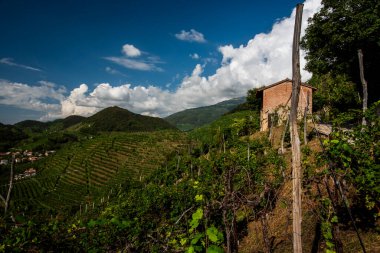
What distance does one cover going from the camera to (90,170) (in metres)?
71.0

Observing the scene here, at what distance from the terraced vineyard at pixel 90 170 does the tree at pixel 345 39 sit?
51.0 metres

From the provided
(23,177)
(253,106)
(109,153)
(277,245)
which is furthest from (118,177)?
(277,245)

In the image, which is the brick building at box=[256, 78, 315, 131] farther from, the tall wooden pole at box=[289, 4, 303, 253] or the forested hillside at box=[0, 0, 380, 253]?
the tall wooden pole at box=[289, 4, 303, 253]

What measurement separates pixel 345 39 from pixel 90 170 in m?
71.8

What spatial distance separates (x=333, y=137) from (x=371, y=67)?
18.4 m

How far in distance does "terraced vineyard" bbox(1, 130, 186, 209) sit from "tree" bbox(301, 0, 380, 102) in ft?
167

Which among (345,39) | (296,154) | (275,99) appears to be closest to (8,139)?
(275,99)

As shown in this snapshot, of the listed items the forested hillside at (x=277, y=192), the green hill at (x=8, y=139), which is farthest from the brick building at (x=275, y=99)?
the green hill at (x=8, y=139)

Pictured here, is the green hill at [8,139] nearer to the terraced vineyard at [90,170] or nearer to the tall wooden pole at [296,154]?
the terraced vineyard at [90,170]

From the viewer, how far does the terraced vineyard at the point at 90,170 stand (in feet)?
193

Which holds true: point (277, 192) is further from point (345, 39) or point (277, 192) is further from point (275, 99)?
point (275, 99)

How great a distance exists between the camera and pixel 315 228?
6.52m

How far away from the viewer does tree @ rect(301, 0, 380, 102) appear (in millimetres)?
15305

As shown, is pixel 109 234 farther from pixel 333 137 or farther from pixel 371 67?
pixel 371 67
